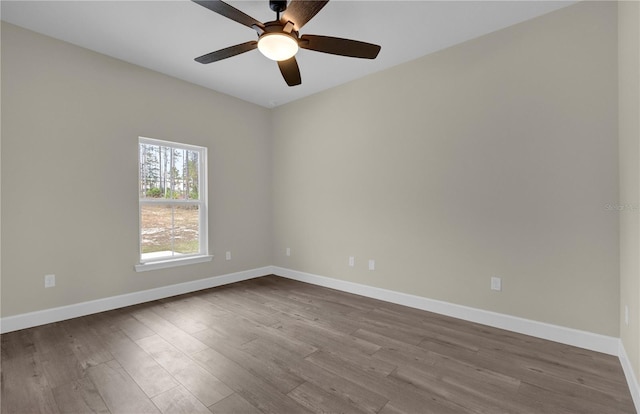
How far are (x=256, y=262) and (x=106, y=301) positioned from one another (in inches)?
80.8

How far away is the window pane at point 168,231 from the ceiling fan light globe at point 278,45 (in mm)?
2551

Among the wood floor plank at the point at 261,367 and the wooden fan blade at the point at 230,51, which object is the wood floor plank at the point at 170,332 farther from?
the wooden fan blade at the point at 230,51

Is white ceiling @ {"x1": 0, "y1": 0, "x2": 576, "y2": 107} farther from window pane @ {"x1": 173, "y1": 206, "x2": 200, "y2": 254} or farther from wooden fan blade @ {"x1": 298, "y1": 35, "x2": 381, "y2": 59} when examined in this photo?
window pane @ {"x1": 173, "y1": 206, "x2": 200, "y2": 254}

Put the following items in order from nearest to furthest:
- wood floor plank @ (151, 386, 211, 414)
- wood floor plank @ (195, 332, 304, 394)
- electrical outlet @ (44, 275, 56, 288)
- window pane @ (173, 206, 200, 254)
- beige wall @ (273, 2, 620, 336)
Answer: wood floor plank @ (151, 386, 211, 414) → wood floor plank @ (195, 332, 304, 394) → beige wall @ (273, 2, 620, 336) → electrical outlet @ (44, 275, 56, 288) → window pane @ (173, 206, 200, 254)

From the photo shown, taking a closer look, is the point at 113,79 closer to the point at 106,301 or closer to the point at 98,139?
the point at 98,139

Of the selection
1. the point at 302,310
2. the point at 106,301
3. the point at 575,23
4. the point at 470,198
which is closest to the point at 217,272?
the point at 106,301

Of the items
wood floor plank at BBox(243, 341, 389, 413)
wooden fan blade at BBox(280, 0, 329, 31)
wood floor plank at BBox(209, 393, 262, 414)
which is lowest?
wood floor plank at BBox(243, 341, 389, 413)

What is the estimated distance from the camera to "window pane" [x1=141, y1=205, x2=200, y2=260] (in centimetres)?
362

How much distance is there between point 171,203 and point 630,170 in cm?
448

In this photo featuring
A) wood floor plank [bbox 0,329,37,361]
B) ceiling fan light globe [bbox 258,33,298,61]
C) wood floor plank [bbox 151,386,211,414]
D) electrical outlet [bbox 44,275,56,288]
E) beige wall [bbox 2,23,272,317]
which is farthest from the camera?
electrical outlet [bbox 44,275,56,288]

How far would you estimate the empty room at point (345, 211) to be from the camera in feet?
6.30

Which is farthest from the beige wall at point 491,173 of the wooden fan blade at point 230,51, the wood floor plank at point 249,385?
the wood floor plank at point 249,385

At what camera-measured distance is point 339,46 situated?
2.24 metres

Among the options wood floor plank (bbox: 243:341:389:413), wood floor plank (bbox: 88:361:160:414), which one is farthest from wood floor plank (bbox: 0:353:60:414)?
wood floor plank (bbox: 243:341:389:413)
